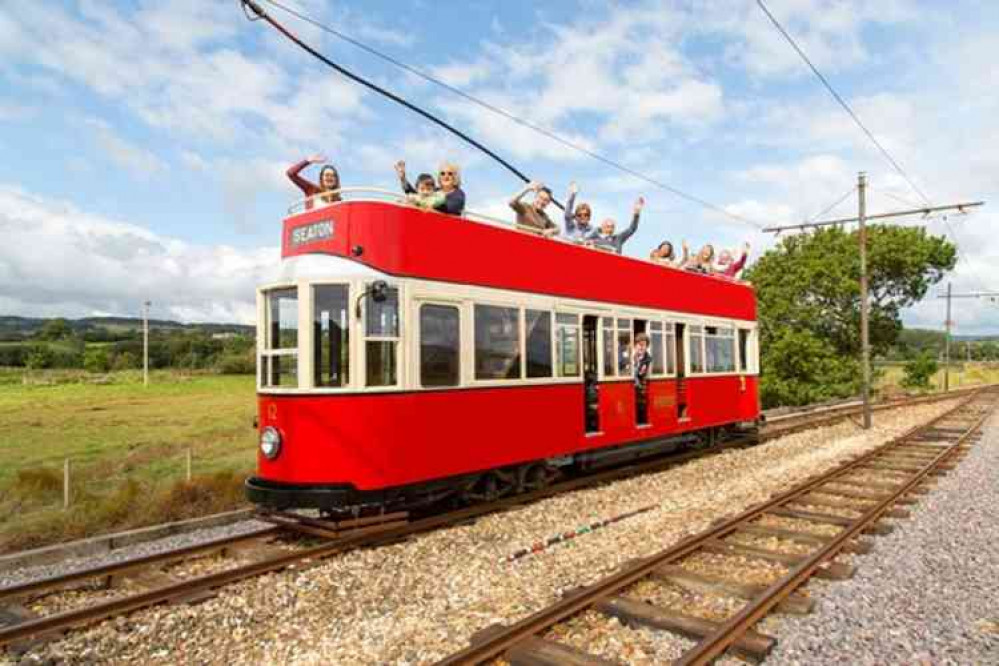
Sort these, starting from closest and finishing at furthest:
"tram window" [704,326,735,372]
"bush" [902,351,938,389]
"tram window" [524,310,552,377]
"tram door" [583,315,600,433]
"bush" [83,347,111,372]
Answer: "tram window" [524,310,552,377]
"tram door" [583,315,600,433]
"tram window" [704,326,735,372]
"bush" [902,351,938,389]
"bush" [83,347,111,372]

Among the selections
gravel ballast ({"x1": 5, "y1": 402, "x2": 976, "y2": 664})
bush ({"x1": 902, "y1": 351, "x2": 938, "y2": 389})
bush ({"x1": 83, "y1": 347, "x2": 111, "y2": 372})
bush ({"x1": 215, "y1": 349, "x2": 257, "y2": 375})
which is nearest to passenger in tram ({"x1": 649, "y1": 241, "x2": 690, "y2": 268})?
gravel ballast ({"x1": 5, "y1": 402, "x2": 976, "y2": 664})

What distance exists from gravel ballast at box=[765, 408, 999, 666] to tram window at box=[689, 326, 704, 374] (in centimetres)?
496

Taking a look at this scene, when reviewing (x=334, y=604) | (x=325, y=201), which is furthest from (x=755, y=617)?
(x=325, y=201)

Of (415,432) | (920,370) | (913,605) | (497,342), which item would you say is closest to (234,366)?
(920,370)

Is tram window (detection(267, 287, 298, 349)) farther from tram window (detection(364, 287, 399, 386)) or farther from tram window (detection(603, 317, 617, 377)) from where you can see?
tram window (detection(603, 317, 617, 377))

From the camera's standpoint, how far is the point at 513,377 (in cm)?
855

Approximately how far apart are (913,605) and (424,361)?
4.96 meters

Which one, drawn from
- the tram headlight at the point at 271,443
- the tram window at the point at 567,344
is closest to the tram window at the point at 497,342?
the tram window at the point at 567,344

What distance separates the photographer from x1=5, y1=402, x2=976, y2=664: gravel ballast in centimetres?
461

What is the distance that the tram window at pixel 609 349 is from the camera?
33.6 ft

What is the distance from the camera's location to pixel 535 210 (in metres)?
9.86

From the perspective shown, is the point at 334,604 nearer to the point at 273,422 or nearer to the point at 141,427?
the point at 273,422

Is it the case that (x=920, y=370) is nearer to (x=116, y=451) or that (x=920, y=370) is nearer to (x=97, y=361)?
(x=116, y=451)

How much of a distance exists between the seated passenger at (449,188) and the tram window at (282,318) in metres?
1.98
